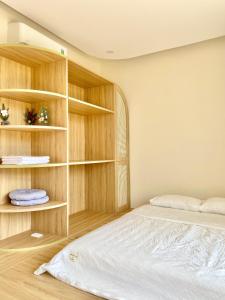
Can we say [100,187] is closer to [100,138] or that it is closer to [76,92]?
[100,138]

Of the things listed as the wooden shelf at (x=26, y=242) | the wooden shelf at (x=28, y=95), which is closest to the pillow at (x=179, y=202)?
the wooden shelf at (x=26, y=242)

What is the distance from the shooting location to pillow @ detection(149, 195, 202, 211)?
2.37m

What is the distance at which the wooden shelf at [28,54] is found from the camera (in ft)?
6.19

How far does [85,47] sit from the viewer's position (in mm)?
2738

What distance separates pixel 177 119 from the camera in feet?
9.47

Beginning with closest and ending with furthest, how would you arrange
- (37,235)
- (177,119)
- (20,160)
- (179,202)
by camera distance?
(20,160) < (37,235) < (179,202) < (177,119)

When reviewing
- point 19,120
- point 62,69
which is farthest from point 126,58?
point 19,120

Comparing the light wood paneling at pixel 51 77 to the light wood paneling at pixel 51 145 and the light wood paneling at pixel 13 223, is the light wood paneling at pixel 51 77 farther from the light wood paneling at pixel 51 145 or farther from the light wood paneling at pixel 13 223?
the light wood paneling at pixel 13 223

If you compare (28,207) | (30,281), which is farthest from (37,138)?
(30,281)

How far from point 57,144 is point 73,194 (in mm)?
1004

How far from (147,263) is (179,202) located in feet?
4.22

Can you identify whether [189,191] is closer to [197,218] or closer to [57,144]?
[197,218]

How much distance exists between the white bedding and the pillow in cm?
50

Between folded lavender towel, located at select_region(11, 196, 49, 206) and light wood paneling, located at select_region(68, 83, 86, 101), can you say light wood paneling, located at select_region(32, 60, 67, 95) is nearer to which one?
light wood paneling, located at select_region(68, 83, 86, 101)
